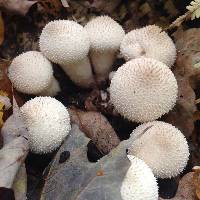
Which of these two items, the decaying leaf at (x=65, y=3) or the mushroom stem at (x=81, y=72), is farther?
the decaying leaf at (x=65, y=3)

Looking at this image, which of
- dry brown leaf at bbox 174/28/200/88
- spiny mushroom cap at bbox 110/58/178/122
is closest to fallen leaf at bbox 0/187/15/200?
spiny mushroom cap at bbox 110/58/178/122

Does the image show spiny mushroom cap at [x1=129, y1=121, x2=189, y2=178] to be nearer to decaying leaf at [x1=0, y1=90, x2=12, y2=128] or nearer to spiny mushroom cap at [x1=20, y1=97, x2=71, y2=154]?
spiny mushroom cap at [x1=20, y1=97, x2=71, y2=154]

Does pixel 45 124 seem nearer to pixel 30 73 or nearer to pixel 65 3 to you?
pixel 30 73

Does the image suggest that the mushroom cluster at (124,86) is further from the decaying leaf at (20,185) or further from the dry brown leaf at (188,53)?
the decaying leaf at (20,185)

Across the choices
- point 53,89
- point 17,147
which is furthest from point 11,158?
point 53,89

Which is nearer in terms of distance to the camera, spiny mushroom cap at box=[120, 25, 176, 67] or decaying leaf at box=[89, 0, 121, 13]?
spiny mushroom cap at box=[120, 25, 176, 67]

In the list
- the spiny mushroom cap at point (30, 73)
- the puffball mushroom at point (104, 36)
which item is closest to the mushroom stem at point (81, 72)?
the puffball mushroom at point (104, 36)

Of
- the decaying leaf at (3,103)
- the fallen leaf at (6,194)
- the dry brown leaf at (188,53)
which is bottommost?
the fallen leaf at (6,194)
